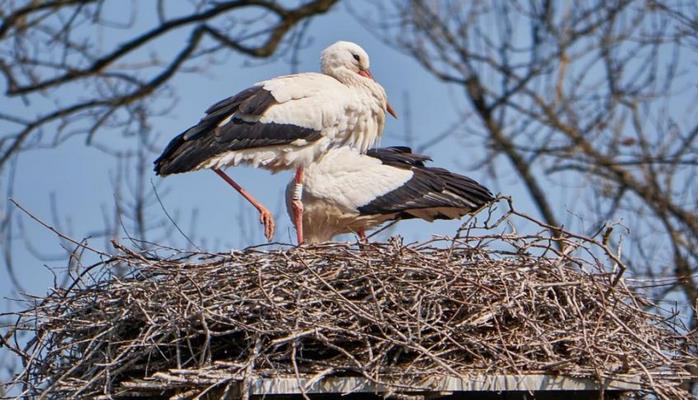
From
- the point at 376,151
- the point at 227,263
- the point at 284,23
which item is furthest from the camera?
the point at 284,23

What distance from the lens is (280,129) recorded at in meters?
7.62

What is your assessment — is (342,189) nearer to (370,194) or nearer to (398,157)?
(370,194)

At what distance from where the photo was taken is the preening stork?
764 cm

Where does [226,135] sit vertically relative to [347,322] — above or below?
above

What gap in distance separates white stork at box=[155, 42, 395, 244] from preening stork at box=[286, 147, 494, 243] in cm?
7

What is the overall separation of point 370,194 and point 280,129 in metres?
0.52

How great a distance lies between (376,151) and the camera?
26.7ft

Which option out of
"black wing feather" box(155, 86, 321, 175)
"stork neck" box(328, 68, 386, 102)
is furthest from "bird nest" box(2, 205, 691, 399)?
"stork neck" box(328, 68, 386, 102)

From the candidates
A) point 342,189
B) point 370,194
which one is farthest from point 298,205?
point 370,194

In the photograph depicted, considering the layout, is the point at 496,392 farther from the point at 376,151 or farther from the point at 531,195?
the point at 531,195

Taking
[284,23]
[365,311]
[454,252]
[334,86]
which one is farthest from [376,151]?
[284,23]

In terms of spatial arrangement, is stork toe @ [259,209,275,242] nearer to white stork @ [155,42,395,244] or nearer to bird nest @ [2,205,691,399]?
white stork @ [155,42,395,244]

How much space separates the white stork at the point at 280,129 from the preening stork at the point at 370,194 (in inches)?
2.8

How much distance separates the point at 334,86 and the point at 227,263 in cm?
196
